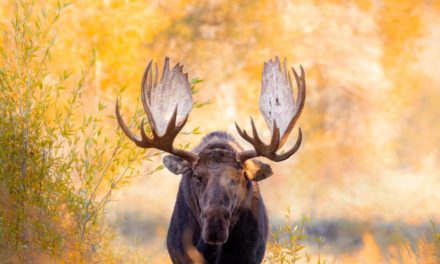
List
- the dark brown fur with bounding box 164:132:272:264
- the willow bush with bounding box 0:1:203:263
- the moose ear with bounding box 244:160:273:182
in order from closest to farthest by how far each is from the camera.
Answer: the dark brown fur with bounding box 164:132:272:264, the willow bush with bounding box 0:1:203:263, the moose ear with bounding box 244:160:273:182

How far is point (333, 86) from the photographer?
25.6 meters

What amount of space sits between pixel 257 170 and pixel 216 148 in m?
0.40

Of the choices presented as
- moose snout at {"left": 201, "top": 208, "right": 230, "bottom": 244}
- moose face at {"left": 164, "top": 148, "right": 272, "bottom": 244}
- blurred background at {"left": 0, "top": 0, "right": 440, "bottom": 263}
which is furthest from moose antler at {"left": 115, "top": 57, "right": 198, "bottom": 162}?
blurred background at {"left": 0, "top": 0, "right": 440, "bottom": 263}

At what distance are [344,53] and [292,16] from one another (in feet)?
5.85

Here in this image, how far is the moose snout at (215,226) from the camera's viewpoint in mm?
7082

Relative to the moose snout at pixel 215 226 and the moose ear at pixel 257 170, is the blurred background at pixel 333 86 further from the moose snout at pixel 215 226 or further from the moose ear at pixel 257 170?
the moose snout at pixel 215 226

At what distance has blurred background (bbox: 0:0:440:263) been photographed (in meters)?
22.1

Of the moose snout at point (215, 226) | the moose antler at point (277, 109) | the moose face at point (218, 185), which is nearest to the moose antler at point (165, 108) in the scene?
the moose face at point (218, 185)

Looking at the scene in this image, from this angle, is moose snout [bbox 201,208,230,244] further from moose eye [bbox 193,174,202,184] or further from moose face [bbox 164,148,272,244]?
moose eye [bbox 193,174,202,184]

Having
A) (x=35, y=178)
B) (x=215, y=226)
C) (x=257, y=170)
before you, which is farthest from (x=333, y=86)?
(x=215, y=226)

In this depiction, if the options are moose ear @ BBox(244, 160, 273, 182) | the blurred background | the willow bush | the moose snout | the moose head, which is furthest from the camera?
the blurred background

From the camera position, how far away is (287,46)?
2517 cm

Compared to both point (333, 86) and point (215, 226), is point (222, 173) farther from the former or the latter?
point (333, 86)

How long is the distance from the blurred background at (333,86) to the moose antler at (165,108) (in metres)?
12.2
